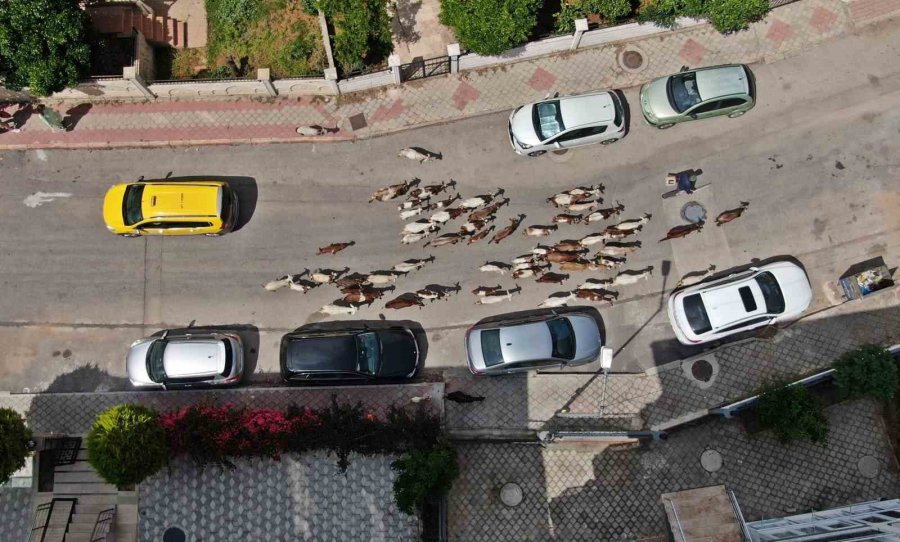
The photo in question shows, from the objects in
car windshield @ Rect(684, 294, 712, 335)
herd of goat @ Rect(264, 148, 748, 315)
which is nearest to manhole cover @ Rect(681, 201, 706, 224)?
herd of goat @ Rect(264, 148, 748, 315)

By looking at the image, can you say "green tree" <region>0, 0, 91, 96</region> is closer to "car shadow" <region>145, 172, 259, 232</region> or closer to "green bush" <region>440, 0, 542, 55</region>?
"car shadow" <region>145, 172, 259, 232</region>

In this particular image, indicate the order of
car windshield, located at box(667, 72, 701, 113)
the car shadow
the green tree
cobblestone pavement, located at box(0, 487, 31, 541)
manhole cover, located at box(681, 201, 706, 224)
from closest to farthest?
the green tree < cobblestone pavement, located at box(0, 487, 31, 541) < car windshield, located at box(667, 72, 701, 113) < manhole cover, located at box(681, 201, 706, 224) < the car shadow

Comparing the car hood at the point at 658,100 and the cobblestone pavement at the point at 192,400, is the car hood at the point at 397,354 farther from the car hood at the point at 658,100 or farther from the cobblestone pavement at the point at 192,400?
the car hood at the point at 658,100

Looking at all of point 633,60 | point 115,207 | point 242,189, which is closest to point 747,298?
point 633,60

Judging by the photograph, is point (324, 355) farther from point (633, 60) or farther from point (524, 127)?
point (633, 60)

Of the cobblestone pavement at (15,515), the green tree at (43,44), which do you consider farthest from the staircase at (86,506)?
the green tree at (43,44)
